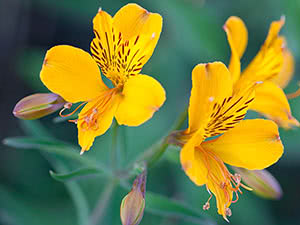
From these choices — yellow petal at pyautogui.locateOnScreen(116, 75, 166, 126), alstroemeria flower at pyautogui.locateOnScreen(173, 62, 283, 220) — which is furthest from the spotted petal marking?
yellow petal at pyautogui.locateOnScreen(116, 75, 166, 126)

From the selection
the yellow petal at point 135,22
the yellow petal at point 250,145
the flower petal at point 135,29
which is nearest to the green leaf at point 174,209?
the yellow petal at point 250,145

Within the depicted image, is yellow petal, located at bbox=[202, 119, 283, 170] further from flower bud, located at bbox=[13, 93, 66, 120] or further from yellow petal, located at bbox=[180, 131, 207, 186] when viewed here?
flower bud, located at bbox=[13, 93, 66, 120]

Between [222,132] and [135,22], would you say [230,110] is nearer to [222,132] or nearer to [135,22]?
[222,132]

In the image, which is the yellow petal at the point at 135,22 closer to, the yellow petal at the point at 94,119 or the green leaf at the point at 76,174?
the yellow petal at the point at 94,119

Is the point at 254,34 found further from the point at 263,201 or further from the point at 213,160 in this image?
the point at 213,160

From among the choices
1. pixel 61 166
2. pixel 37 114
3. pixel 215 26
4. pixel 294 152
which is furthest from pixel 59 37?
pixel 294 152

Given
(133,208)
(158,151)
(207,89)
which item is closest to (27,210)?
(158,151)
